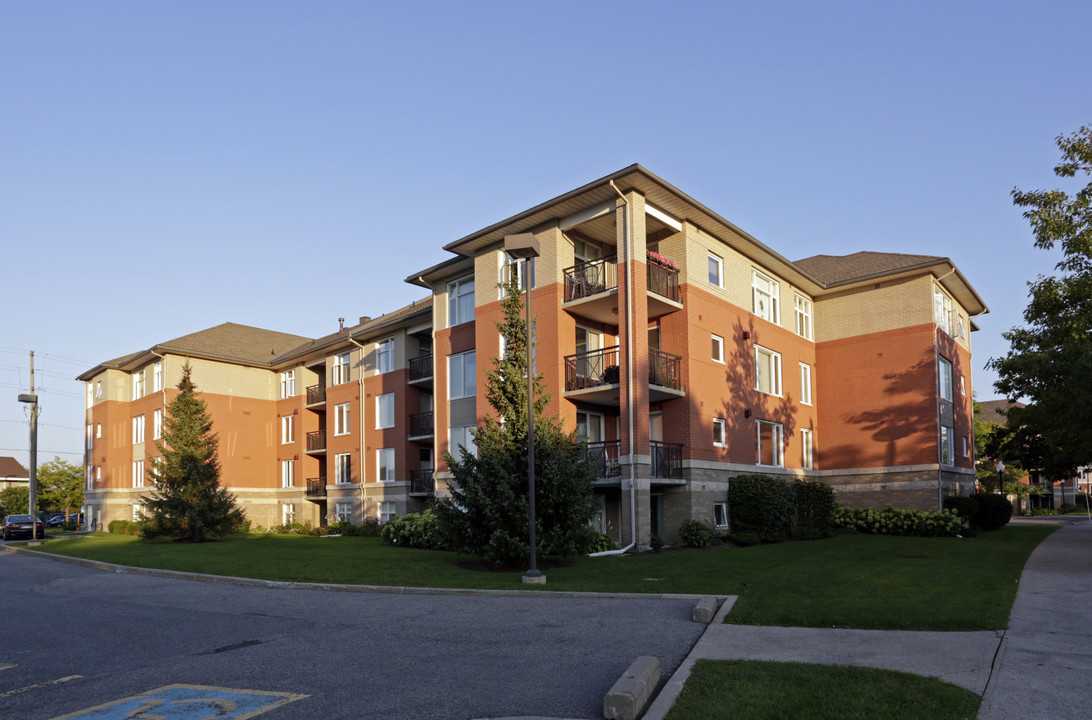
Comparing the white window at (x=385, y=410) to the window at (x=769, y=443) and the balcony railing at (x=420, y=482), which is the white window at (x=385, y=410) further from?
the window at (x=769, y=443)

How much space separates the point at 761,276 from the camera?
99.1ft

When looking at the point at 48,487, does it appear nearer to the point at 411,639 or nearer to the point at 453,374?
the point at 453,374

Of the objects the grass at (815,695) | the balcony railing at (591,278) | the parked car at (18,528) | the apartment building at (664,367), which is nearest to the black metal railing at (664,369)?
the apartment building at (664,367)

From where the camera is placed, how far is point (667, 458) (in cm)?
2459

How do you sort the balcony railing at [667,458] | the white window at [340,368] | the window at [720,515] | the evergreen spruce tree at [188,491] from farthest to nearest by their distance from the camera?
the white window at [340,368], the evergreen spruce tree at [188,491], the window at [720,515], the balcony railing at [667,458]

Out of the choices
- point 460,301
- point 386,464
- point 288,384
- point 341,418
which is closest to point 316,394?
point 341,418

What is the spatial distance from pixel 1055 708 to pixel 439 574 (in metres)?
12.5

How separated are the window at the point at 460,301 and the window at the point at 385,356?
772 centimetres

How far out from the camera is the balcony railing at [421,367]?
34.9m

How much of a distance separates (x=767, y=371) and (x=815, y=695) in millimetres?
23861

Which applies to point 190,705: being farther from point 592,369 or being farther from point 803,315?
point 803,315

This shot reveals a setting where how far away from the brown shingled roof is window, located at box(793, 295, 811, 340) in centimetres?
107

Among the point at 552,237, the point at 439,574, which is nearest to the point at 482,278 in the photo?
the point at 552,237

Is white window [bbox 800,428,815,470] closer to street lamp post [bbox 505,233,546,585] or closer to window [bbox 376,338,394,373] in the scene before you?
street lamp post [bbox 505,233,546,585]
